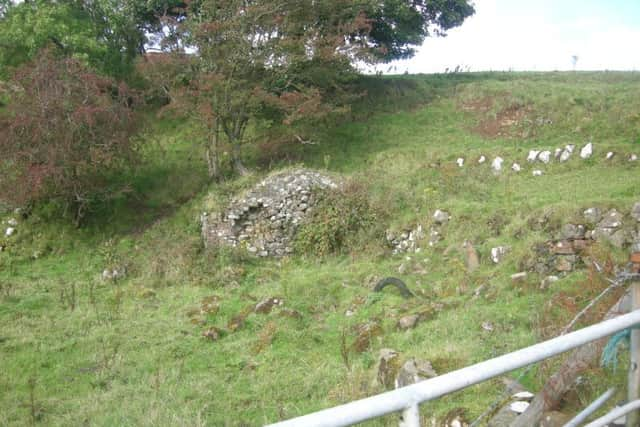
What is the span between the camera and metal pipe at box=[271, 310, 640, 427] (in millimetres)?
1589

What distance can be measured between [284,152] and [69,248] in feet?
23.0

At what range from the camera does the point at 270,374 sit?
6832 mm

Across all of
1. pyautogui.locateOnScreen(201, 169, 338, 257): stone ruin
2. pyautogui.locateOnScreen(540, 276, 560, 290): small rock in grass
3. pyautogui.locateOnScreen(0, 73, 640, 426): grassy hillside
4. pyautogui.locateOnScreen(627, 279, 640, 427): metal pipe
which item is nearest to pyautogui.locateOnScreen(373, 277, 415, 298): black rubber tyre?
pyautogui.locateOnScreen(0, 73, 640, 426): grassy hillside

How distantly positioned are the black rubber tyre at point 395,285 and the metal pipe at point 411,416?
23.6 ft

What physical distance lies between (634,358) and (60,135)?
14.5m

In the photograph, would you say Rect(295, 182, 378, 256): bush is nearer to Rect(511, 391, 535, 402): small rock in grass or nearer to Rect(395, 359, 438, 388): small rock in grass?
Rect(395, 359, 438, 388): small rock in grass

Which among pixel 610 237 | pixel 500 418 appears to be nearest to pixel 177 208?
pixel 610 237

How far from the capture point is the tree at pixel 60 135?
46.7ft

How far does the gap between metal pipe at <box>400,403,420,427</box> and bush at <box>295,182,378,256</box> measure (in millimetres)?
10457

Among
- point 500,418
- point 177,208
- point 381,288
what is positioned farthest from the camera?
point 177,208

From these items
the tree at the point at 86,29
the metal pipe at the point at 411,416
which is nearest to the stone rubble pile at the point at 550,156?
the tree at the point at 86,29

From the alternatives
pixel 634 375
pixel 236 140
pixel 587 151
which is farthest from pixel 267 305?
pixel 587 151

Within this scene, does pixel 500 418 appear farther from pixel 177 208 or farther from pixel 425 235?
pixel 177 208

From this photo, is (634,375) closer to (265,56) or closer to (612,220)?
(612,220)
